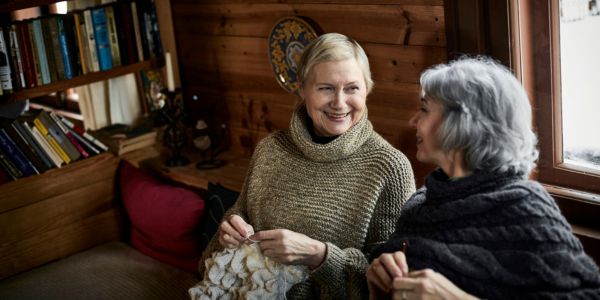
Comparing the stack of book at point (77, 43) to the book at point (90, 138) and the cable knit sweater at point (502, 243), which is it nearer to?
the book at point (90, 138)

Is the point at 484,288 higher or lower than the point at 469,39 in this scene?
lower

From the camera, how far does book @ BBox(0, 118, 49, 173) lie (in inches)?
113

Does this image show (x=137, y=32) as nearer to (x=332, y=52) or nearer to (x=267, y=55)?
(x=267, y=55)

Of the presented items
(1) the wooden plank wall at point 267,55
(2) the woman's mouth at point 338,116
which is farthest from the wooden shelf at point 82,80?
(2) the woman's mouth at point 338,116

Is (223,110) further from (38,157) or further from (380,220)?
(380,220)

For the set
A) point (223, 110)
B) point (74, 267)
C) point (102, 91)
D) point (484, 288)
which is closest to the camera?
point (484, 288)

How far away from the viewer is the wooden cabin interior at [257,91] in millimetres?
2006

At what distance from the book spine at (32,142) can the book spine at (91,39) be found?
0.39m

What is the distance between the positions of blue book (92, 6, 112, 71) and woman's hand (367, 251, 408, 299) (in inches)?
74.6

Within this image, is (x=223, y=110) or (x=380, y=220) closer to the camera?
(x=380, y=220)

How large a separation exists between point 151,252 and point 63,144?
24.5 inches

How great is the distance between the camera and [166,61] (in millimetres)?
3094

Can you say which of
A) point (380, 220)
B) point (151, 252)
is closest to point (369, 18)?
point (380, 220)

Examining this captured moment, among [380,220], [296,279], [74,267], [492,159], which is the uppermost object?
[492,159]
